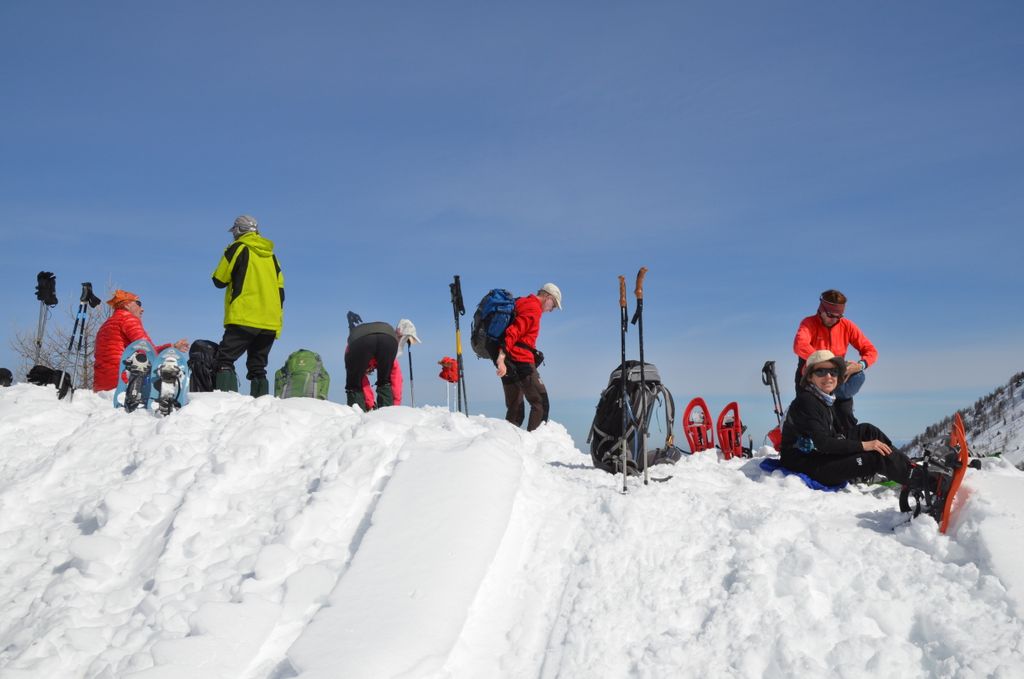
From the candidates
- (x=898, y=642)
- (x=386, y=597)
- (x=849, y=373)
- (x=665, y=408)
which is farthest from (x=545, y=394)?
(x=898, y=642)

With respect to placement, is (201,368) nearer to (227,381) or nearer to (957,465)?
(227,381)

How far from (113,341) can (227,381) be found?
2.06 m

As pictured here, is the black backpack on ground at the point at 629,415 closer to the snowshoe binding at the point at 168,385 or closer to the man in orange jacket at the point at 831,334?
the man in orange jacket at the point at 831,334

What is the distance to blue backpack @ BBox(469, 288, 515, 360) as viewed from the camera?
29.7ft

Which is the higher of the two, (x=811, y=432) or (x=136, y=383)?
(x=136, y=383)

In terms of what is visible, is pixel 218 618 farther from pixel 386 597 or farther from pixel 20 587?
pixel 20 587

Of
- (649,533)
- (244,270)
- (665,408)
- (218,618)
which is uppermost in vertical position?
(244,270)

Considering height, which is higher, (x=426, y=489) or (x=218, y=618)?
(x=426, y=489)

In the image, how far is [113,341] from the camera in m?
9.22

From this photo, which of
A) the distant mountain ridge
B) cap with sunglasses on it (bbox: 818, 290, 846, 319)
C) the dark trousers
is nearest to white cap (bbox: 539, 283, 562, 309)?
the dark trousers

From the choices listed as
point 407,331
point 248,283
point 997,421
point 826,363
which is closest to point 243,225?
point 248,283

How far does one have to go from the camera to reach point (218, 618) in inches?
160

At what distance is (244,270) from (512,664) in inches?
249

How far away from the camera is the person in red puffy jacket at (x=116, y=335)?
30.2 feet
